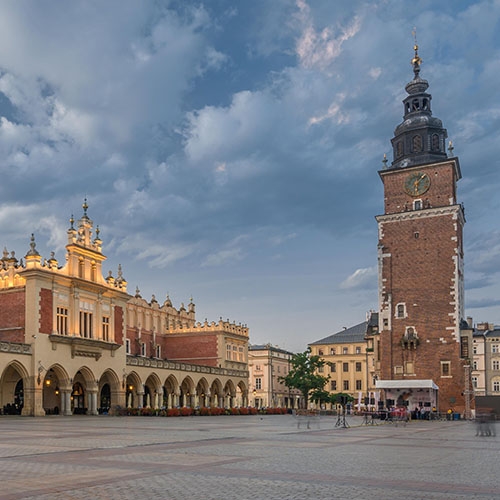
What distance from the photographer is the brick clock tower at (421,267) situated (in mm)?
59375

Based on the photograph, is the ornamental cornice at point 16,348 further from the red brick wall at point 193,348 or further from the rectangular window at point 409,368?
the rectangular window at point 409,368

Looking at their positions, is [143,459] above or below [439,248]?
below

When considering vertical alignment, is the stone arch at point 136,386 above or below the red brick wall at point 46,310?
below

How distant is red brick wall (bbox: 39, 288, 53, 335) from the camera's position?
4947cm

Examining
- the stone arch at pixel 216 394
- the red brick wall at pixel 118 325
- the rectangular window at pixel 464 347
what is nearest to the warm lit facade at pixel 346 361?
the stone arch at pixel 216 394

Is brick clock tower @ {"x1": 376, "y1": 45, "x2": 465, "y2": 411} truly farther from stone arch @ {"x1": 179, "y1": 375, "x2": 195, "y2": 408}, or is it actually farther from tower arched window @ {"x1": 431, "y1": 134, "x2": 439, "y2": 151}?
stone arch @ {"x1": 179, "y1": 375, "x2": 195, "y2": 408}

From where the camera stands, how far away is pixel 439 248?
61.7m

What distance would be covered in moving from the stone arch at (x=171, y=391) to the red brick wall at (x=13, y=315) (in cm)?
1895

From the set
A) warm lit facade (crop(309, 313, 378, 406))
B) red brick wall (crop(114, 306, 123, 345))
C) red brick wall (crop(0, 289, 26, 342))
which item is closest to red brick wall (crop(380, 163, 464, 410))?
red brick wall (crop(114, 306, 123, 345))

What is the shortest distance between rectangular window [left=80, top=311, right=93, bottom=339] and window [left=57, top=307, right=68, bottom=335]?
1.86m

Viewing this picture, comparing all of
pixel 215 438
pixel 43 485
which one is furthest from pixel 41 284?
pixel 43 485

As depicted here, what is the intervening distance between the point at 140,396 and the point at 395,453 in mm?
44216

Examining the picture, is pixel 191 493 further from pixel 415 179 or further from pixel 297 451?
pixel 415 179

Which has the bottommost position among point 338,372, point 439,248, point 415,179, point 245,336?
point 338,372
